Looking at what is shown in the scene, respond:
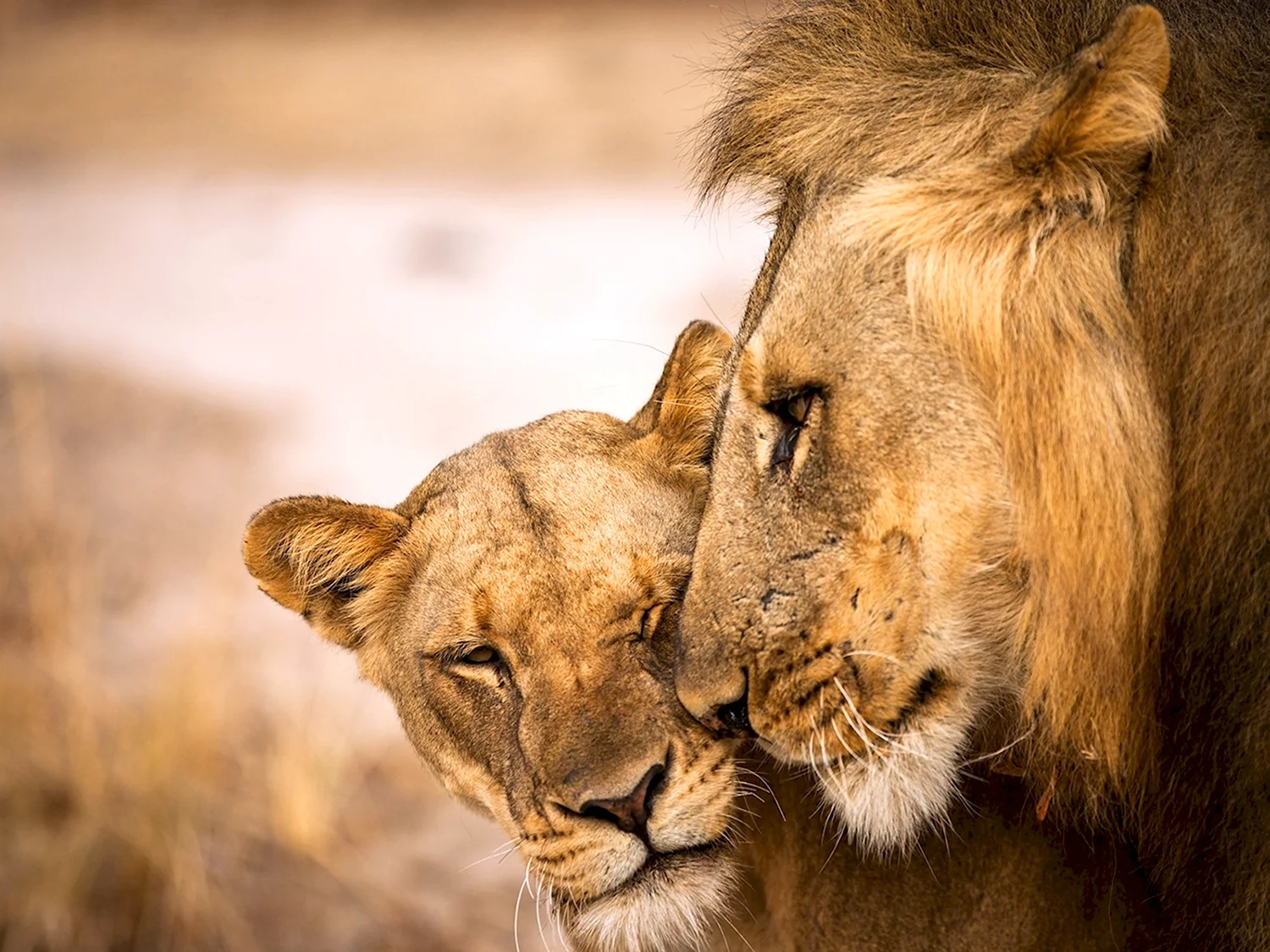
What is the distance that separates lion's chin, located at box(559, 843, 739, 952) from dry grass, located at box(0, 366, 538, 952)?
3249 mm

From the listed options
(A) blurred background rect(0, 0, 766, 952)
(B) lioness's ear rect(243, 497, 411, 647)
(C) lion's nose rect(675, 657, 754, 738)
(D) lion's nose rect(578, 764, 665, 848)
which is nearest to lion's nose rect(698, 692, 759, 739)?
(C) lion's nose rect(675, 657, 754, 738)

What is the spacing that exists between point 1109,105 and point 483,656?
1430 millimetres

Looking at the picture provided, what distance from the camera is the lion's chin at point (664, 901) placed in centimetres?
247

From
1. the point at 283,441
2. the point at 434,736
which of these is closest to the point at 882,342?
the point at 434,736

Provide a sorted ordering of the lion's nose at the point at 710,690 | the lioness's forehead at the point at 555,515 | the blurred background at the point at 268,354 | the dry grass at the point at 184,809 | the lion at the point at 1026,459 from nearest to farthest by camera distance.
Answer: the lion at the point at 1026,459
the lion's nose at the point at 710,690
the lioness's forehead at the point at 555,515
the dry grass at the point at 184,809
the blurred background at the point at 268,354

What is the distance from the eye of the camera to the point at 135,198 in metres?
15.7

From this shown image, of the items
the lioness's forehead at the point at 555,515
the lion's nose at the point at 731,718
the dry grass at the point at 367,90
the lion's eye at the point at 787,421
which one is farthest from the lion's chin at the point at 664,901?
the dry grass at the point at 367,90

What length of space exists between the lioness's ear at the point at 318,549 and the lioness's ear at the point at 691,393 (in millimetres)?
573

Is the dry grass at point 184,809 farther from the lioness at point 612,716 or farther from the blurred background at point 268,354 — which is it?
the lioness at point 612,716

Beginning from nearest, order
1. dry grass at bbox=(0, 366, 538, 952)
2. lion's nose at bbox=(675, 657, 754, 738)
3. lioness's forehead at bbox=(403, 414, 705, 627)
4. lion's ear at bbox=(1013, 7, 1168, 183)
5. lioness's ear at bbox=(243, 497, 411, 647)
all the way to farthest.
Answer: lion's ear at bbox=(1013, 7, 1168, 183), lion's nose at bbox=(675, 657, 754, 738), lioness's forehead at bbox=(403, 414, 705, 627), lioness's ear at bbox=(243, 497, 411, 647), dry grass at bbox=(0, 366, 538, 952)

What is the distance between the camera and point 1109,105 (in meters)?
2.21

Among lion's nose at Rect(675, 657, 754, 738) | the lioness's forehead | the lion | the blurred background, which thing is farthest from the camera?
the blurred background

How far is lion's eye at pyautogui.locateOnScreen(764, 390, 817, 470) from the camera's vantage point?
2.49 metres

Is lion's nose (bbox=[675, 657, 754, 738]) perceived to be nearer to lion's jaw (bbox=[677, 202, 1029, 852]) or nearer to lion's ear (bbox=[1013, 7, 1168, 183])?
lion's jaw (bbox=[677, 202, 1029, 852])
